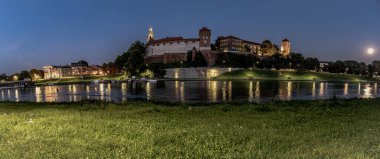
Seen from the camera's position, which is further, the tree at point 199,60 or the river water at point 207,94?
the tree at point 199,60

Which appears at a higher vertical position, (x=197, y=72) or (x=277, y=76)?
(x=197, y=72)

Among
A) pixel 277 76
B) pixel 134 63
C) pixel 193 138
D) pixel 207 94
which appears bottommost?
pixel 277 76

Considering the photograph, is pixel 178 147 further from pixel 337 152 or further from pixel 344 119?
pixel 344 119

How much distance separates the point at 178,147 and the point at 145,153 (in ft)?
3.93

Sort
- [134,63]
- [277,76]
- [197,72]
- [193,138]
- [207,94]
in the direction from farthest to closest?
[134,63], [197,72], [277,76], [207,94], [193,138]

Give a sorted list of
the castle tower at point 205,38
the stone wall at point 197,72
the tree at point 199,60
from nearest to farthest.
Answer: the stone wall at point 197,72 → the tree at point 199,60 → the castle tower at point 205,38

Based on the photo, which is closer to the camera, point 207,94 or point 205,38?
point 207,94

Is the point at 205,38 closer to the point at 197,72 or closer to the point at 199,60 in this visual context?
the point at 199,60

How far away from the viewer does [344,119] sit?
1705 cm

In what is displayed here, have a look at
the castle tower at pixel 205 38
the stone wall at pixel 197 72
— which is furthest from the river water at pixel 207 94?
the castle tower at pixel 205 38

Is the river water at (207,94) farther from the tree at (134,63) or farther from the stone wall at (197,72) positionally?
the tree at (134,63)

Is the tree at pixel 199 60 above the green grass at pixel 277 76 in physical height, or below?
above

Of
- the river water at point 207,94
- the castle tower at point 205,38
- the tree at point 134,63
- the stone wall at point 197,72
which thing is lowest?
the river water at point 207,94

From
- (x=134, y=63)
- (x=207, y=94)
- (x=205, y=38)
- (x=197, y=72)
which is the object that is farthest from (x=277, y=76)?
(x=207, y=94)
